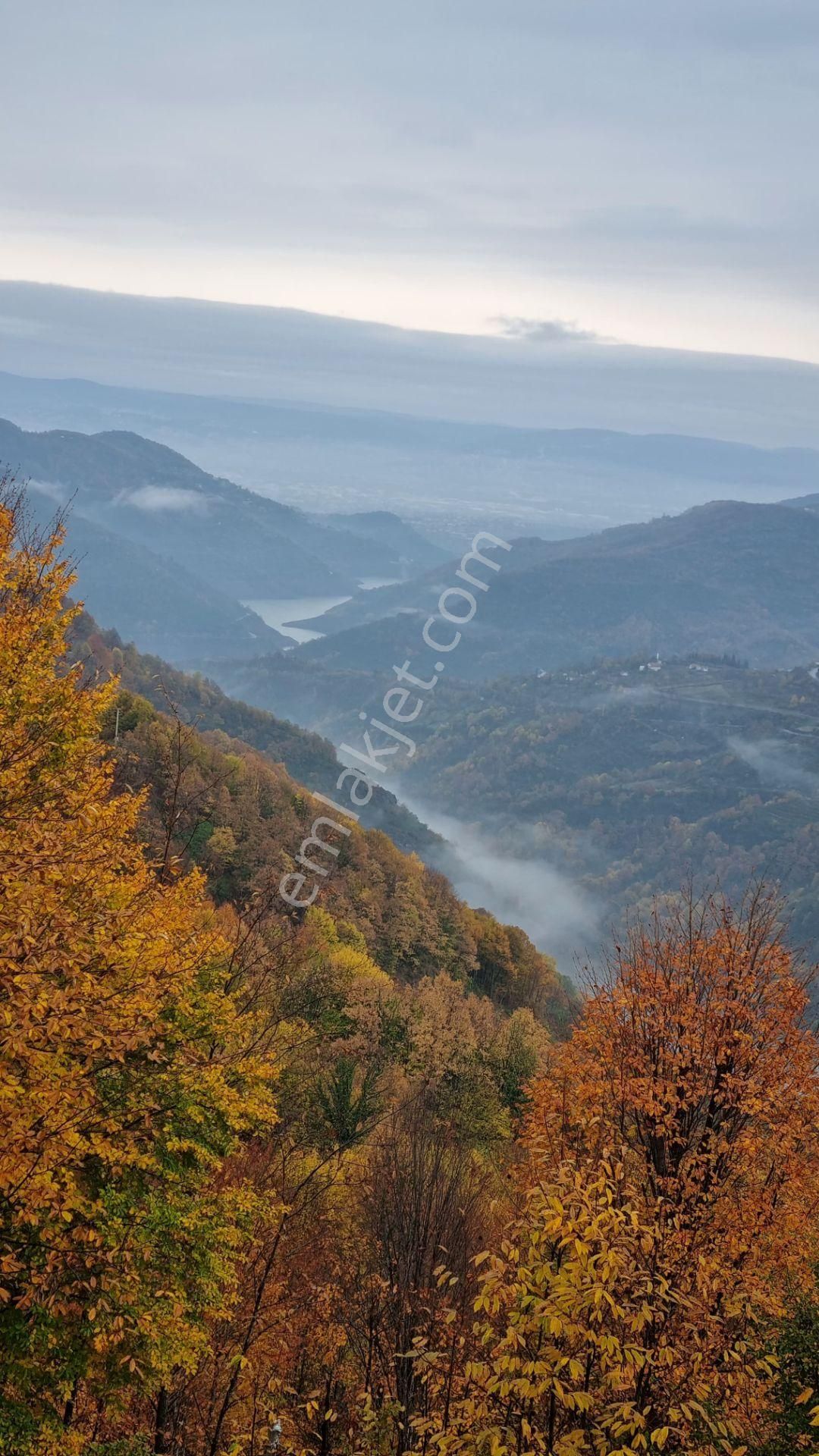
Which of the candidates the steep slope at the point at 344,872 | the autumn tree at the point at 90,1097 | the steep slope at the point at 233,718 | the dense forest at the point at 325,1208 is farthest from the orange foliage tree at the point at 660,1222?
the steep slope at the point at 233,718

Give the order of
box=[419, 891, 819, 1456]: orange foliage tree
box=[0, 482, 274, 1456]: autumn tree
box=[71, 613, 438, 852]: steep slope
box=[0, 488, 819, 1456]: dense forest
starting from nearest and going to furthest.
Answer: box=[419, 891, 819, 1456]: orange foliage tree
box=[0, 488, 819, 1456]: dense forest
box=[0, 482, 274, 1456]: autumn tree
box=[71, 613, 438, 852]: steep slope

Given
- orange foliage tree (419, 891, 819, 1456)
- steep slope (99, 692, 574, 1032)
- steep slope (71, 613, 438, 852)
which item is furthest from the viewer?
steep slope (71, 613, 438, 852)

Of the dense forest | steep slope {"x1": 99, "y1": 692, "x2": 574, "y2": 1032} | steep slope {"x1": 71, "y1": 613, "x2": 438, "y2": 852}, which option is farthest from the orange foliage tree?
steep slope {"x1": 71, "y1": 613, "x2": 438, "y2": 852}

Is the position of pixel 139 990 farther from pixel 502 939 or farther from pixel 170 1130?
Result: pixel 502 939

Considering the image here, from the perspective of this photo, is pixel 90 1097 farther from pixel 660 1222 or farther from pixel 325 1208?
pixel 325 1208

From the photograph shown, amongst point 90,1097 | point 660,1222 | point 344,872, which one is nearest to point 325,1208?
point 660,1222

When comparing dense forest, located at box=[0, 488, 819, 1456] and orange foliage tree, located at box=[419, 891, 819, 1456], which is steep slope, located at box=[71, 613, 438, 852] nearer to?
dense forest, located at box=[0, 488, 819, 1456]

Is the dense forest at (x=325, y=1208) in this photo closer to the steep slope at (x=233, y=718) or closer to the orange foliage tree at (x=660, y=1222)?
the orange foliage tree at (x=660, y=1222)

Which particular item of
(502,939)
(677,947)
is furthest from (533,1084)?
(502,939)
